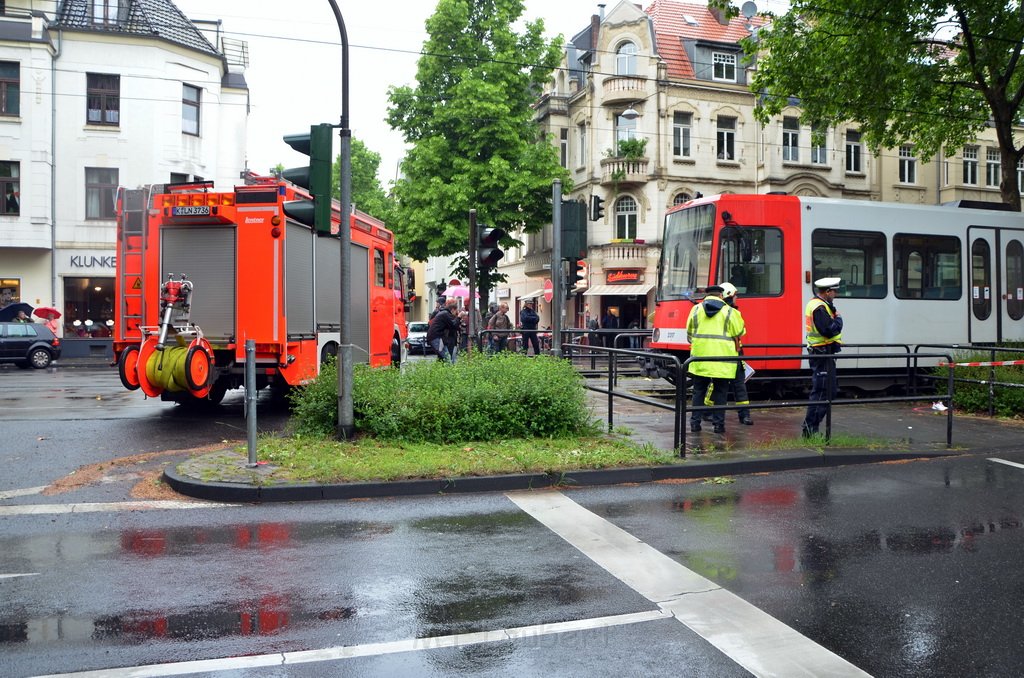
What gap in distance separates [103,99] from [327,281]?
22.8 m

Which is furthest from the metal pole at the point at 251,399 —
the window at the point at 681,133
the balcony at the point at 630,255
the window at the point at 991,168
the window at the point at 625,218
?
the window at the point at 991,168

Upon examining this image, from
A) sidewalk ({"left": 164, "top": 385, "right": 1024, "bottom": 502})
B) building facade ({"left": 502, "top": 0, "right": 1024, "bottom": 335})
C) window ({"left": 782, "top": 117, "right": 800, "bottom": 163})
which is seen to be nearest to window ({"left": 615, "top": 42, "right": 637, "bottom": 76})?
building facade ({"left": 502, "top": 0, "right": 1024, "bottom": 335})

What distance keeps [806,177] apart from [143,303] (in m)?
31.2

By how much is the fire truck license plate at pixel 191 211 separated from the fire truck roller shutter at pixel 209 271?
0.89 ft

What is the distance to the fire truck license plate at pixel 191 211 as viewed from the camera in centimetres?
1252

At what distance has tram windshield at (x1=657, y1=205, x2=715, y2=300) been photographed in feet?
49.2

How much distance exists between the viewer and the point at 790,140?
1495 inches

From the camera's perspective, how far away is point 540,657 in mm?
3992

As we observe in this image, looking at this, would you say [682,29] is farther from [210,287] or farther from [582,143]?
[210,287]

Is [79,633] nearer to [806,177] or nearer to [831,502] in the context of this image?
[831,502]

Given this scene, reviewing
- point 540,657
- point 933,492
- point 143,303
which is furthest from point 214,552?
point 143,303

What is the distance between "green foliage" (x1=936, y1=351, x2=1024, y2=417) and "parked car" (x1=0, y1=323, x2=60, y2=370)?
24052mm

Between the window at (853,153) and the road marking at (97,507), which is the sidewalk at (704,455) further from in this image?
the window at (853,153)

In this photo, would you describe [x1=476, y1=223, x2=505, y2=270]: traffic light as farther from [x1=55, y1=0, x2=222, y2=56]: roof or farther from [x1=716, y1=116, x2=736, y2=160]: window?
[x1=716, y1=116, x2=736, y2=160]: window
